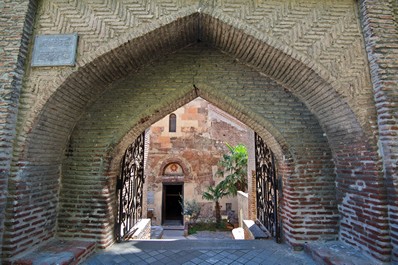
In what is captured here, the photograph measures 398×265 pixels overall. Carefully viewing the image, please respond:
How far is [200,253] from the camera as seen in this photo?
3621mm

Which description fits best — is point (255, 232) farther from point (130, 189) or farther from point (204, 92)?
point (204, 92)

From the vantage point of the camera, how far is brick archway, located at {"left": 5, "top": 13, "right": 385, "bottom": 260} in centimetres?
302

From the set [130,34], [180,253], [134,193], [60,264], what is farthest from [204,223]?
[130,34]

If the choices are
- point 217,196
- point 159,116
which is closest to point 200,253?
point 159,116

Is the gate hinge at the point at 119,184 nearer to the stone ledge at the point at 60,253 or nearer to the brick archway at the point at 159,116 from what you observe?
the brick archway at the point at 159,116

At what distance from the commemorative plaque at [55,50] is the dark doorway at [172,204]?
9.54m

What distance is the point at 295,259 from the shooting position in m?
3.28

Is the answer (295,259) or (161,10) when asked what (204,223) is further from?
(161,10)

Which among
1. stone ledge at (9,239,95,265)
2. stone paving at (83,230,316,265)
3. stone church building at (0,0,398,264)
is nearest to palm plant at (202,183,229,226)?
stone paving at (83,230,316,265)

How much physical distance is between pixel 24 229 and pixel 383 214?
14.1ft

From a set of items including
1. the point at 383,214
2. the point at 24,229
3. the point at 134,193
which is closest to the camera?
the point at 383,214

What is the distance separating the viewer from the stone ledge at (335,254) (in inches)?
108

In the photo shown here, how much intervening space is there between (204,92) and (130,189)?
8.45 feet

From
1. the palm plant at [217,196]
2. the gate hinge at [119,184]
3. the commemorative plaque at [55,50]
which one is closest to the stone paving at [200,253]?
the gate hinge at [119,184]
